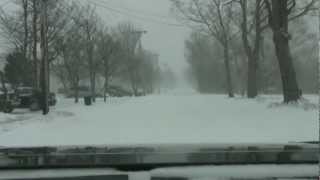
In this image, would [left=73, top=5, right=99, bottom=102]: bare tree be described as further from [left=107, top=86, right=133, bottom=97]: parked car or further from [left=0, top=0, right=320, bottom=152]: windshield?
[left=107, top=86, right=133, bottom=97]: parked car

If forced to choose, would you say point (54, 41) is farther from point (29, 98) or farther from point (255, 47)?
point (255, 47)

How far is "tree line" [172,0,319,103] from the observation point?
904 inches

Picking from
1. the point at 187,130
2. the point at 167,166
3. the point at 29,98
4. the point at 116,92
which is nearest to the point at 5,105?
the point at 29,98

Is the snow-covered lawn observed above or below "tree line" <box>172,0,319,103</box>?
below

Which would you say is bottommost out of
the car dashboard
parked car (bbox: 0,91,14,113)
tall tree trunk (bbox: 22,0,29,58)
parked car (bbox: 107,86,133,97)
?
the car dashboard

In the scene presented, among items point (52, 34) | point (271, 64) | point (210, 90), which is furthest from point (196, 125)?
point (210, 90)

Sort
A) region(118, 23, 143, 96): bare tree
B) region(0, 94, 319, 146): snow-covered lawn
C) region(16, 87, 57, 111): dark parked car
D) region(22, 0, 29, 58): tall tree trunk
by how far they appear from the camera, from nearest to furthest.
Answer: region(0, 94, 319, 146): snow-covered lawn < region(16, 87, 57, 111): dark parked car < region(22, 0, 29, 58): tall tree trunk < region(118, 23, 143, 96): bare tree

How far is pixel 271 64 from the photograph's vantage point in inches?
2744

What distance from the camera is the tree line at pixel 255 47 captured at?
23.0m

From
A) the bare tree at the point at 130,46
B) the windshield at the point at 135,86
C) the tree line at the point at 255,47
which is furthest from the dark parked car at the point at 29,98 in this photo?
the bare tree at the point at 130,46

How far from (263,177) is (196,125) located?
1317 cm

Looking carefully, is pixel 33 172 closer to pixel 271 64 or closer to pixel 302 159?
pixel 302 159

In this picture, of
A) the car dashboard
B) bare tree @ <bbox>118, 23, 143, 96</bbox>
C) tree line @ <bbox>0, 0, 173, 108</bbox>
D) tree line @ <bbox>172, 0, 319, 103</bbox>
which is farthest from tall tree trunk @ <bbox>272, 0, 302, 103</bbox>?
bare tree @ <bbox>118, 23, 143, 96</bbox>

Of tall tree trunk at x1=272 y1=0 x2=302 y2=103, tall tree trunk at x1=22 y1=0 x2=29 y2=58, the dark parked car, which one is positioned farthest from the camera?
tall tree trunk at x1=22 y1=0 x2=29 y2=58
